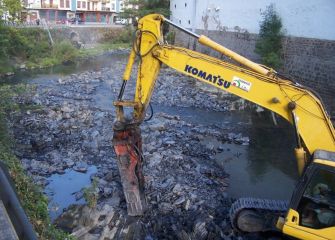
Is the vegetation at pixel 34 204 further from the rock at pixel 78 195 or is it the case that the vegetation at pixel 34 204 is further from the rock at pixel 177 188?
the rock at pixel 177 188

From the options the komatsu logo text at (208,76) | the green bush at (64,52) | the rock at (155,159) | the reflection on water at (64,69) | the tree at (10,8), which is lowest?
the reflection on water at (64,69)

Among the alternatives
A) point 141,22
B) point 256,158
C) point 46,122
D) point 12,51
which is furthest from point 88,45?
point 141,22

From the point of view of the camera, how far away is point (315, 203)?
5125 mm

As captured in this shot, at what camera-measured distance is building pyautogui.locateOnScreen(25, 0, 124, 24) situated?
48375 mm

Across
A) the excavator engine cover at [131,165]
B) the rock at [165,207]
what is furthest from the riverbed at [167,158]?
the excavator engine cover at [131,165]

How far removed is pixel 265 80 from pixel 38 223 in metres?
3.69

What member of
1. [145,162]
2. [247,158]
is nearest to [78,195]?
[145,162]

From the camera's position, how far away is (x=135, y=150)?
657cm

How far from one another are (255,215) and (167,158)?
328 centimetres

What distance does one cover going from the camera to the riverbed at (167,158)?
266 inches

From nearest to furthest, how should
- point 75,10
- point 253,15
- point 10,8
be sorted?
1. point 253,15
2. point 10,8
3. point 75,10

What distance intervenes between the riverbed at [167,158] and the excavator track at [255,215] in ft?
1.14

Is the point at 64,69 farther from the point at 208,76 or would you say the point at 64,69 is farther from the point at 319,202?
the point at 319,202

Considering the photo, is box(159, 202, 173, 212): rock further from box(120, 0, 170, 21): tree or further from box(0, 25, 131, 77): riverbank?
box(120, 0, 170, 21): tree
